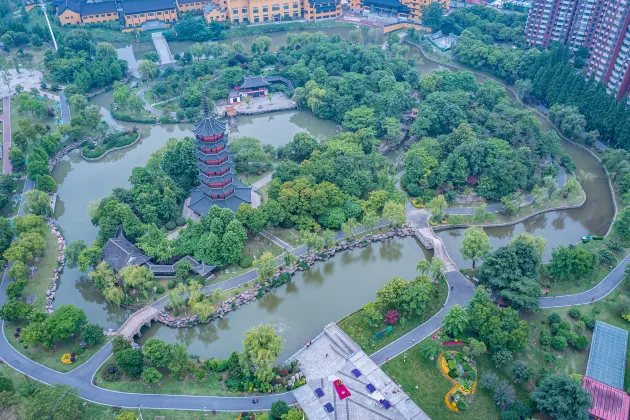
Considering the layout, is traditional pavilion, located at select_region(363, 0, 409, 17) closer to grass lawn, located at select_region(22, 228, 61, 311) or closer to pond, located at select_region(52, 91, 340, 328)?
pond, located at select_region(52, 91, 340, 328)

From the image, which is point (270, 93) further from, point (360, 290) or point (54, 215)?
point (360, 290)

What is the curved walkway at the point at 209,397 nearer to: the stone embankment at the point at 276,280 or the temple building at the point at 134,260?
the stone embankment at the point at 276,280

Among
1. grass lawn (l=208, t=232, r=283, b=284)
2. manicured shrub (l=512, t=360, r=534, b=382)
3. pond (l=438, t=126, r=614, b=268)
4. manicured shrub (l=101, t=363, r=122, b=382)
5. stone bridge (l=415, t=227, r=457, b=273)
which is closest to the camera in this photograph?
manicured shrub (l=512, t=360, r=534, b=382)

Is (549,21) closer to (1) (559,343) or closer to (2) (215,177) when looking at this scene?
(1) (559,343)

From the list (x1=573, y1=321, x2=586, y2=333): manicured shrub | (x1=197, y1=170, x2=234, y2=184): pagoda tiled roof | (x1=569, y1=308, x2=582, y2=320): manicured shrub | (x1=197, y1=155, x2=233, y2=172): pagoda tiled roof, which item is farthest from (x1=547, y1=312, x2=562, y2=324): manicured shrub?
(x1=197, y1=155, x2=233, y2=172): pagoda tiled roof

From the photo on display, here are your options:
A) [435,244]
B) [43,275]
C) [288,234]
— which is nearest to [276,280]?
[288,234]

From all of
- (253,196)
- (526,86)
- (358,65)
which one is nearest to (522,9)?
(526,86)
